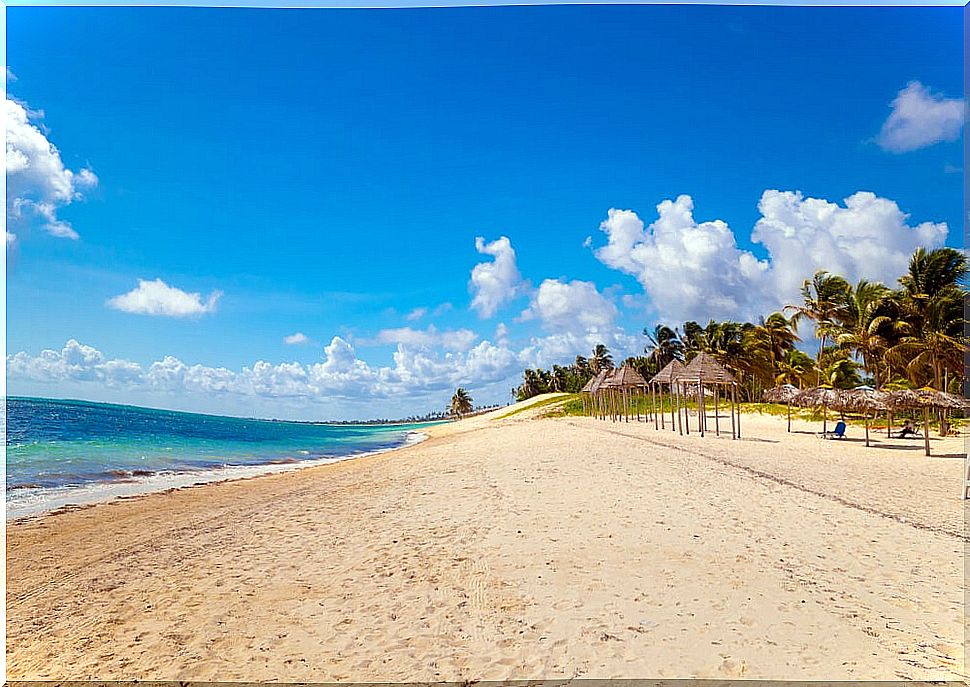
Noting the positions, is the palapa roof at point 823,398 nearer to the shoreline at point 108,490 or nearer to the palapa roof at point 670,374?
the palapa roof at point 670,374

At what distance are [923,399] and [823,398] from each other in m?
2.59

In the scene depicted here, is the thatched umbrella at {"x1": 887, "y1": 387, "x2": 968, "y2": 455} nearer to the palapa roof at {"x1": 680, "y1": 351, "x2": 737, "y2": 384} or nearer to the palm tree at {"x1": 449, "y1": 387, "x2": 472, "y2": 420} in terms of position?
the palapa roof at {"x1": 680, "y1": 351, "x2": 737, "y2": 384}

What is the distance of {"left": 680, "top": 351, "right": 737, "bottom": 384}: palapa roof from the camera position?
12.9 meters

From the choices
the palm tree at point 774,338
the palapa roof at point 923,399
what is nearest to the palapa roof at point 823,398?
the palapa roof at point 923,399

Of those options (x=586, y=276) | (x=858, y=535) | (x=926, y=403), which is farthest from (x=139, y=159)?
(x=926, y=403)

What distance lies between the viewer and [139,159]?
6.56 metres

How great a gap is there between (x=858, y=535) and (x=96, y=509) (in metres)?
6.85

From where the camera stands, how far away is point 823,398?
1215 centimetres

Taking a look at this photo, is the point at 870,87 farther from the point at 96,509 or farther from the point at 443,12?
the point at 96,509

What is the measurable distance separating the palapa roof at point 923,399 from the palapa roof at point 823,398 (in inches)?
48.5

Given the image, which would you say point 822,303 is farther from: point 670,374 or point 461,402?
point 461,402

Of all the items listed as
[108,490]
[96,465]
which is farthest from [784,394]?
[96,465]

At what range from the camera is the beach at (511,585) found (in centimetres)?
239

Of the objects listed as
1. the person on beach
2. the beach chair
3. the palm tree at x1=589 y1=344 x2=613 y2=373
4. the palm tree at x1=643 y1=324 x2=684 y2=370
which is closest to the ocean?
the beach chair
